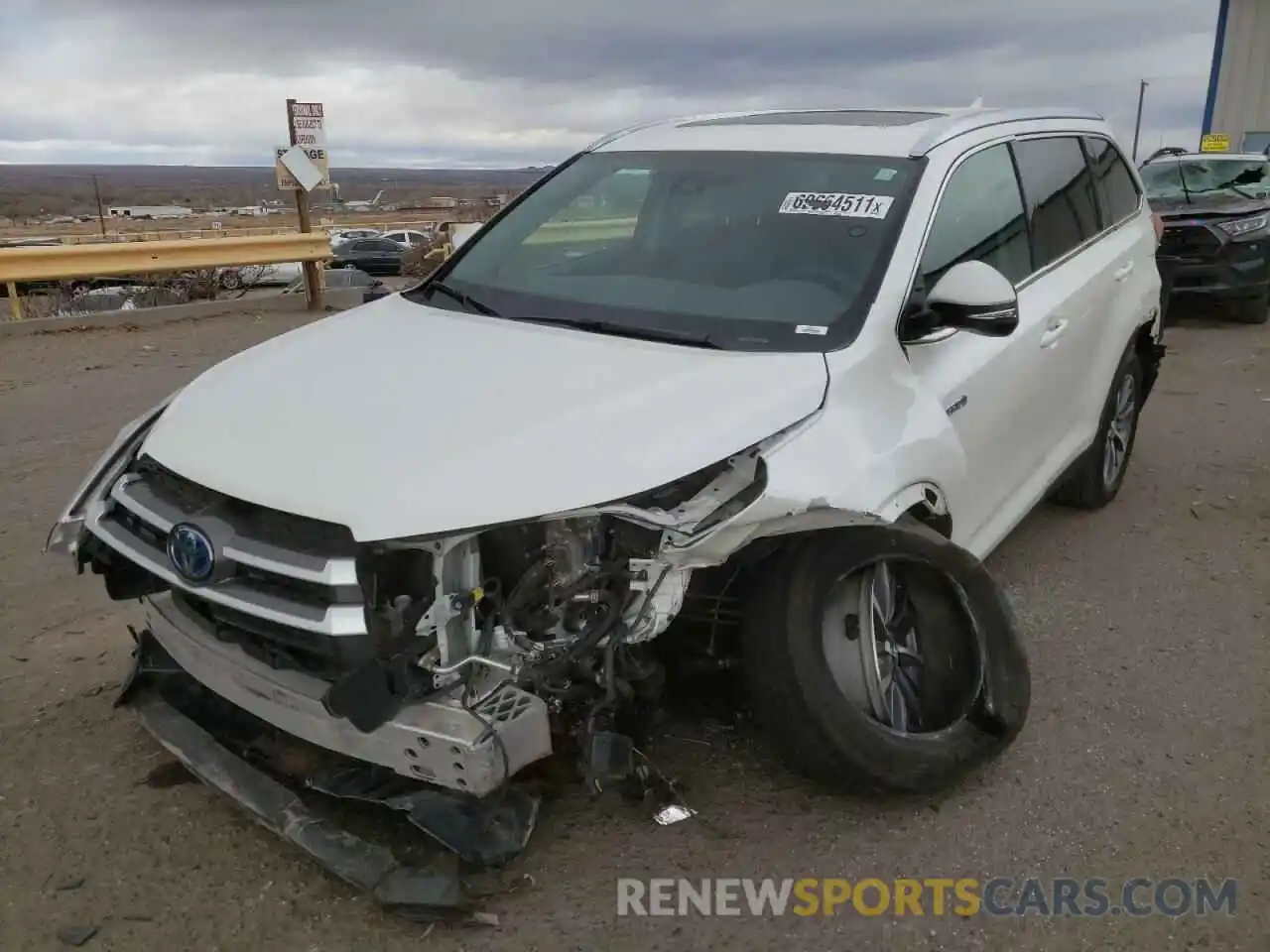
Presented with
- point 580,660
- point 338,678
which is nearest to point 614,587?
point 580,660

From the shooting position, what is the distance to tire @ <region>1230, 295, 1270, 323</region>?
11438 millimetres

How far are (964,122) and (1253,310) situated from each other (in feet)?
30.1

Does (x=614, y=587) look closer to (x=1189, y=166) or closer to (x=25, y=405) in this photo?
(x=25, y=405)

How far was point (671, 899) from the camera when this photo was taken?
278cm

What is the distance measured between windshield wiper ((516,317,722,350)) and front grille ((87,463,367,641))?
1.16 metres

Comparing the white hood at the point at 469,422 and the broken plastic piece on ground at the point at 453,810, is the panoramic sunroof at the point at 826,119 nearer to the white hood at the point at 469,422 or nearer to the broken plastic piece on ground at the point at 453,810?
the white hood at the point at 469,422

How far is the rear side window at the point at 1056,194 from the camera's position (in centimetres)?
434

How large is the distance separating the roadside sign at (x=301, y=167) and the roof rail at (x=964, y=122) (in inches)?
356

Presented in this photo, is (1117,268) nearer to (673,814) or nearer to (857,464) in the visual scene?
(857,464)

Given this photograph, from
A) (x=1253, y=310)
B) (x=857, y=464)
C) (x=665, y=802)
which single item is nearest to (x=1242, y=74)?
(x=1253, y=310)

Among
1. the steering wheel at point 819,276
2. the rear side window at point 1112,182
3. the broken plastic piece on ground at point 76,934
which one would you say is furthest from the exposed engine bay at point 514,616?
the rear side window at point 1112,182

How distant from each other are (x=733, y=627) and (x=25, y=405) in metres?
6.67

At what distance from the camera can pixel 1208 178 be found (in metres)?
12.4

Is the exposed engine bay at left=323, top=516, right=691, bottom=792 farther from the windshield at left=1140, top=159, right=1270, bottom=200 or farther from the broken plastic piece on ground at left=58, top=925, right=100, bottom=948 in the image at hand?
the windshield at left=1140, top=159, right=1270, bottom=200
